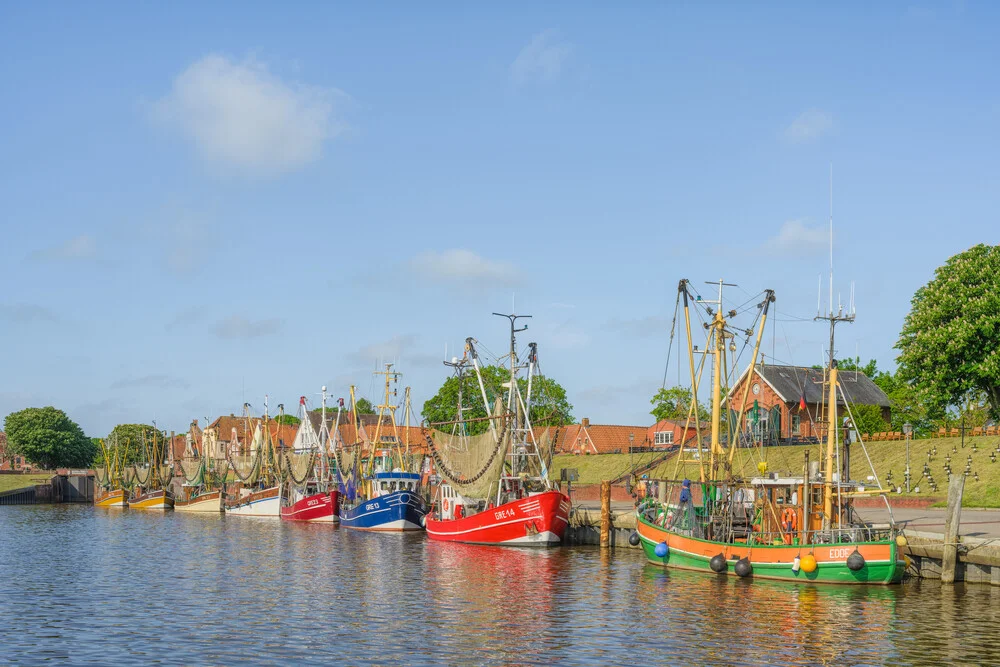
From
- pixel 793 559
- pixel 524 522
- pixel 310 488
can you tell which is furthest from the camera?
pixel 310 488

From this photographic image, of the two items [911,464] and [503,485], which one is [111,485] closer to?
[503,485]

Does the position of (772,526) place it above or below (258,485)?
above

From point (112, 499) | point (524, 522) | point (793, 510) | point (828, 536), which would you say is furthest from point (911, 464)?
point (112, 499)

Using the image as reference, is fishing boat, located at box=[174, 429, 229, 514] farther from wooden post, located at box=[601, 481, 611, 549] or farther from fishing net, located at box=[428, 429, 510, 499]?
wooden post, located at box=[601, 481, 611, 549]

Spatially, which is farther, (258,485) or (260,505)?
(258,485)

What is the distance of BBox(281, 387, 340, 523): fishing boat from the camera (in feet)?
301

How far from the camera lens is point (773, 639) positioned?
31484 millimetres

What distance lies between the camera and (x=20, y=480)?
554 ft

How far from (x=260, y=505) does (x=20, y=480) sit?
82.6 m

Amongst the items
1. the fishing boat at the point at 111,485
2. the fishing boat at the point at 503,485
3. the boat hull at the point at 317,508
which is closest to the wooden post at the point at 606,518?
the fishing boat at the point at 503,485

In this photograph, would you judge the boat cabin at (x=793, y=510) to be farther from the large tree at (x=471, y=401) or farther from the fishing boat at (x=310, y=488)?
the large tree at (x=471, y=401)

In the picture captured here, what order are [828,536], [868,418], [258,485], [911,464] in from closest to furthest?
[828,536] → [911,464] → [868,418] → [258,485]

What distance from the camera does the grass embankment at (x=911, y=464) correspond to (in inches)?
2459

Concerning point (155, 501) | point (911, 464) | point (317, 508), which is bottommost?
point (155, 501)
